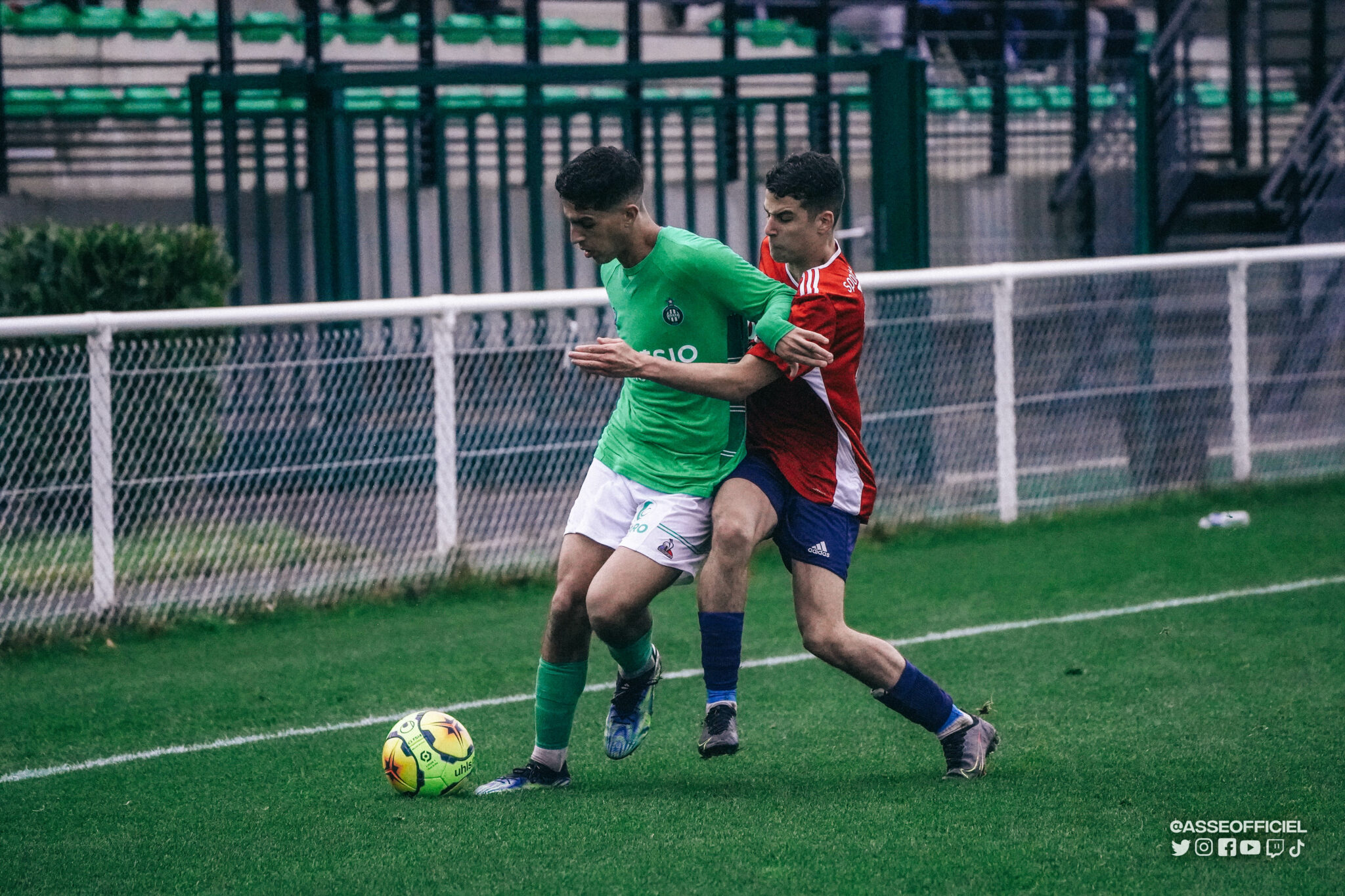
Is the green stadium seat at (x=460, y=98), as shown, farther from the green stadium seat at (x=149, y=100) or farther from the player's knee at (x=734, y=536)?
the player's knee at (x=734, y=536)

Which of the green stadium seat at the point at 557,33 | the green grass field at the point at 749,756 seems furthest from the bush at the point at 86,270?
the green stadium seat at the point at 557,33

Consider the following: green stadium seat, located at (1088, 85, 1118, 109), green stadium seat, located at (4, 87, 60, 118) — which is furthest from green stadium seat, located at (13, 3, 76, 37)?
green stadium seat, located at (1088, 85, 1118, 109)

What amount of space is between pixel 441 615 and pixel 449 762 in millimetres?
3037

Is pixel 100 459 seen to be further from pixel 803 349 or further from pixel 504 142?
pixel 803 349

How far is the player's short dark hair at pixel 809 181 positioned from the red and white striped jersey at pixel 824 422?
179 millimetres

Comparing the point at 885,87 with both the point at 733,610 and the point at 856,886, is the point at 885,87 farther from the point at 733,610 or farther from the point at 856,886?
the point at 856,886

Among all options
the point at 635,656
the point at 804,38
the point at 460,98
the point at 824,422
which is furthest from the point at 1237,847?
the point at 804,38

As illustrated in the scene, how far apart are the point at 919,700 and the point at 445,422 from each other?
4054 millimetres

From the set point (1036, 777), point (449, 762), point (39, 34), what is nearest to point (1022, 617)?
point (1036, 777)

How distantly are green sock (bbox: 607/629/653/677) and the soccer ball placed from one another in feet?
1.75

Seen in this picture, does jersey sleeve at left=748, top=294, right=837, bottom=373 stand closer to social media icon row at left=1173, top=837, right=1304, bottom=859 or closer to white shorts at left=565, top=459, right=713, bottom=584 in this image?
white shorts at left=565, top=459, right=713, bottom=584

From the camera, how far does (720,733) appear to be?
462 cm

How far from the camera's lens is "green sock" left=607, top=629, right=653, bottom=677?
4.86 metres

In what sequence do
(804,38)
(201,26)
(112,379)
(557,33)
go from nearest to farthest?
(112,379), (201,26), (557,33), (804,38)
